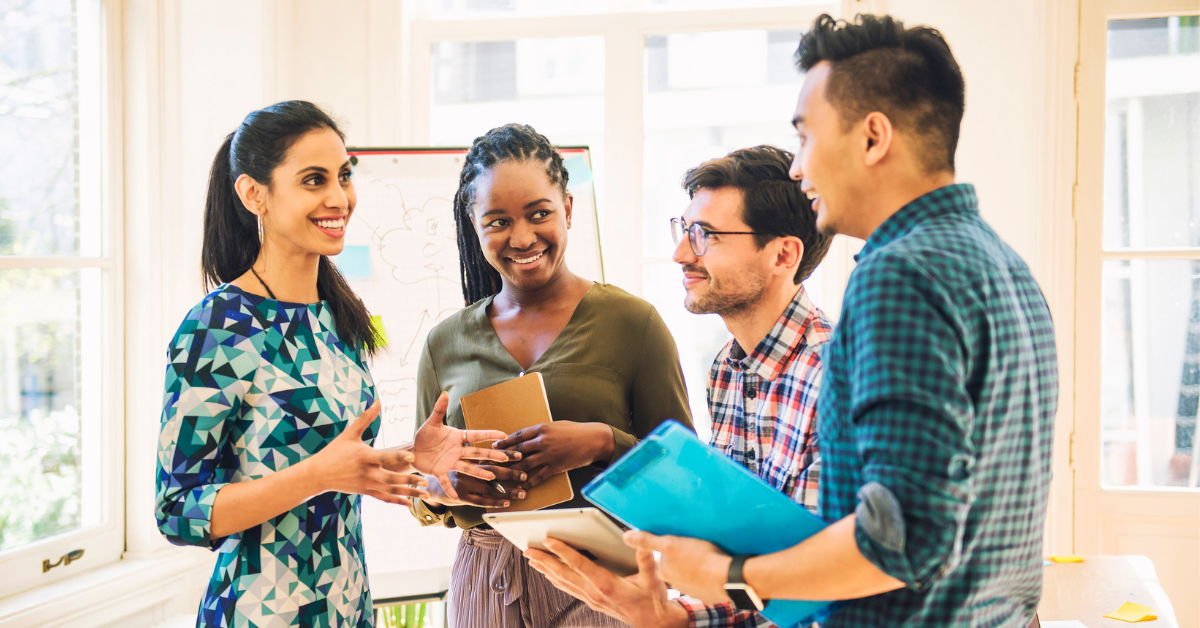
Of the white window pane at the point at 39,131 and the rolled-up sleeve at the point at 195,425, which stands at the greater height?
the white window pane at the point at 39,131

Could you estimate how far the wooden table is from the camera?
1655 mm

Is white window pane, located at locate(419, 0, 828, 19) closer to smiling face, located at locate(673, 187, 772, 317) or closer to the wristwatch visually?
A: smiling face, located at locate(673, 187, 772, 317)

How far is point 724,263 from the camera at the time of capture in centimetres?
141

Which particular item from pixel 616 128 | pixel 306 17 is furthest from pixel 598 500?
pixel 306 17

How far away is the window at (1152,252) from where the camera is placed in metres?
2.81

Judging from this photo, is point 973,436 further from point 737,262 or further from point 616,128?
point 616,128

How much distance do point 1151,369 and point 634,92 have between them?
2249mm

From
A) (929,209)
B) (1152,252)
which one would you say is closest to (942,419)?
(929,209)

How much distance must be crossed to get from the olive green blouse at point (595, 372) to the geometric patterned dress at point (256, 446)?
23 cm

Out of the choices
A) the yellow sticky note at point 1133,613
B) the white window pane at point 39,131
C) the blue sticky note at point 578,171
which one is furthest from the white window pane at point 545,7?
the yellow sticky note at point 1133,613

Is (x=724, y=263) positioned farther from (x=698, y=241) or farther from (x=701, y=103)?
(x=701, y=103)

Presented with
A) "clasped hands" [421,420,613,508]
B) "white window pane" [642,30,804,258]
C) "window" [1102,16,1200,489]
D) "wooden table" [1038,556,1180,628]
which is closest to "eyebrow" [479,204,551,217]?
"clasped hands" [421,420,613,508]

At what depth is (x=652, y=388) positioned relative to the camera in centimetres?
138

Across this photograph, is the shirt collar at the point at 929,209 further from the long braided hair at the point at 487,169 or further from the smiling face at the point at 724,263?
the long braided hair at the point at 487,169
